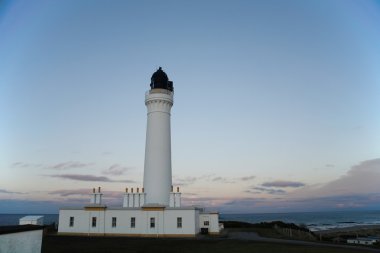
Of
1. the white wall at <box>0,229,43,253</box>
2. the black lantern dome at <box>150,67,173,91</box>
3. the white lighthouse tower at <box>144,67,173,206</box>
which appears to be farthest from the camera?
the black lantern dome at <box>150,67,173,91</box>

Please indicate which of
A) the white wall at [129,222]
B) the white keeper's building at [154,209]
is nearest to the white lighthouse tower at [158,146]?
the white keeper's building at [154,209]

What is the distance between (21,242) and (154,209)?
732 inches

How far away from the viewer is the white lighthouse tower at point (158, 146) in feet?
100

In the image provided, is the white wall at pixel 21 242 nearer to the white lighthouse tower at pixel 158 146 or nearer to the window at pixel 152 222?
the window at pixel 152 222

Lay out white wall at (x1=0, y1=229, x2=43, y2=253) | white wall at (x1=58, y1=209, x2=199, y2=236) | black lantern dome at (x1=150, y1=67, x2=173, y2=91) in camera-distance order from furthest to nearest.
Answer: black lantern dome at (x1=150, y1=67, x2=173, y2=91)
white wall at (x1=58, y1=209, x2=199, y2=236)
white wall at (x1=0, y1=229, x2=43, y2=253)

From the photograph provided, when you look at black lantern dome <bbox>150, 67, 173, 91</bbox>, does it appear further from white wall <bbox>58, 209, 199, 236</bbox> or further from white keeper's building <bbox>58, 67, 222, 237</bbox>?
white wall <bbox>58, 209, 199, 236</bbox>

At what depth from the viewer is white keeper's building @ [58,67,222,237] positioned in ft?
90.7

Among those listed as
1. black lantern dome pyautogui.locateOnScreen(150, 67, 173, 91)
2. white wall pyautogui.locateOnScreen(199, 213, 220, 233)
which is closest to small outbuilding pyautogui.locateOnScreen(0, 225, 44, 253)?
white wall pyautogui.locateOnScreen(199, 213, 220, 233)

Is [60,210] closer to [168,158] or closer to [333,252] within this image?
[168,158]

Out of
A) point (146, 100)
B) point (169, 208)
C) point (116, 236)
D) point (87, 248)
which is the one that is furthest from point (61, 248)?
point (146, 100)

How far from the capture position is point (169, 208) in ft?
91.4

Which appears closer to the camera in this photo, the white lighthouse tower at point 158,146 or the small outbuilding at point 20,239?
the small outbuilding at point 20,239

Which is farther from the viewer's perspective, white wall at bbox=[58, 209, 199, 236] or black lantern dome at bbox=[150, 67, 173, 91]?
black lantern dome at bbox=[150, 67, 173, 91]

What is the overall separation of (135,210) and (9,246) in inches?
763
